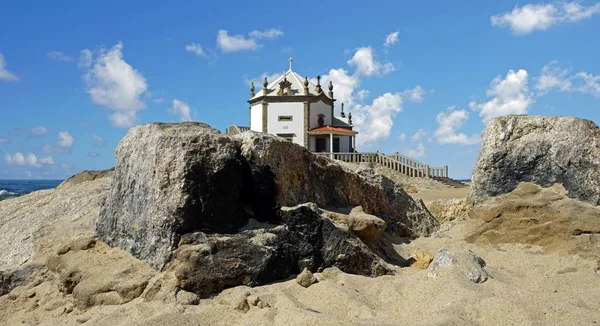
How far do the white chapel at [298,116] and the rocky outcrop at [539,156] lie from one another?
3389 centimetres

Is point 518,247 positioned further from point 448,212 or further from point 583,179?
point 448,212

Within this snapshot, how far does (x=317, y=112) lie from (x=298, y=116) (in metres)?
2.03

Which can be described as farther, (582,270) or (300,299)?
(582,270)

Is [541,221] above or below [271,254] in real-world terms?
above

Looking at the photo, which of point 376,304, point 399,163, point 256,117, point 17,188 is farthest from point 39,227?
point 17,188

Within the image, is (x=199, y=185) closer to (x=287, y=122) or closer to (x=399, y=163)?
(x=399, y=163)

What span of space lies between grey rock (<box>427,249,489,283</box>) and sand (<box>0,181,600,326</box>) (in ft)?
0.28

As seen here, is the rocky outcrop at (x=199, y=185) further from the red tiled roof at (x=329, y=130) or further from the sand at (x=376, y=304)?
the red tiled roof at (x=329, y=130)

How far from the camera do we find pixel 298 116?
41875 millimetres

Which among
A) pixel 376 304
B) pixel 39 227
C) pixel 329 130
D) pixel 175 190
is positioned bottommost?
pixel 376 304

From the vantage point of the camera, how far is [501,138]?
7.12 meters

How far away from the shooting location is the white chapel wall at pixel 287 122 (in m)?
41.8

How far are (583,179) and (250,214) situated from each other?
440cm

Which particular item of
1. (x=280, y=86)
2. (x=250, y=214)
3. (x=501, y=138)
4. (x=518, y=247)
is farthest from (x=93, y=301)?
(x=280, y=86)
